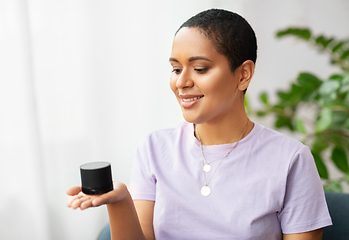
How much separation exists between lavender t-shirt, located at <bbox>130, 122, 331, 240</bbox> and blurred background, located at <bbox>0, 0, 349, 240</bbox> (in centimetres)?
58

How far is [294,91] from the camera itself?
5.02 feet

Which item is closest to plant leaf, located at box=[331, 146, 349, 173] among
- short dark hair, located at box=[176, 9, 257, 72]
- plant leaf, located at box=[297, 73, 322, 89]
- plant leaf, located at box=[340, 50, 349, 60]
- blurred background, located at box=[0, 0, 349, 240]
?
plant leaf, located at box=[297, 73, 322, 89]

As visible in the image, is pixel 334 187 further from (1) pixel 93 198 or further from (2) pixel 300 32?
(1) pixel 93 198

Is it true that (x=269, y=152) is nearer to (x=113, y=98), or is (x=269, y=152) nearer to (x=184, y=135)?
(x=184, y=135)

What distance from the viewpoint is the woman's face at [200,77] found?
766mm

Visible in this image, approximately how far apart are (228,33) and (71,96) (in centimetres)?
83

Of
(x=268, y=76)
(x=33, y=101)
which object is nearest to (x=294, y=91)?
(x=268, y=76)

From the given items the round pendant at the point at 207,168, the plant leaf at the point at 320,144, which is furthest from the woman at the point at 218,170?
the plant leaf at the point at 320,144

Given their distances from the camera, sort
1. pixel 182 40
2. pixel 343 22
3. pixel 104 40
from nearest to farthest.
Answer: pixel 182 40 → pixel 104 40 → pixel 343 22

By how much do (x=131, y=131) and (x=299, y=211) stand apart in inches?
36.0

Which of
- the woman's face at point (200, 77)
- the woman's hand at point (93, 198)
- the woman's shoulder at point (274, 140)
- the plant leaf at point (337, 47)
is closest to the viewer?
the woman's hand at point (93, 198)

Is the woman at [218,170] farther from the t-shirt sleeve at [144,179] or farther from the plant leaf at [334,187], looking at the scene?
the plant leaf at [334,187]

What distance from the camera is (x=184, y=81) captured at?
0.78 metres

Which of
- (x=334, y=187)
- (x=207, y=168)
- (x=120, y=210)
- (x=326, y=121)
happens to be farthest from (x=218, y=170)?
(x=334, y=187)
